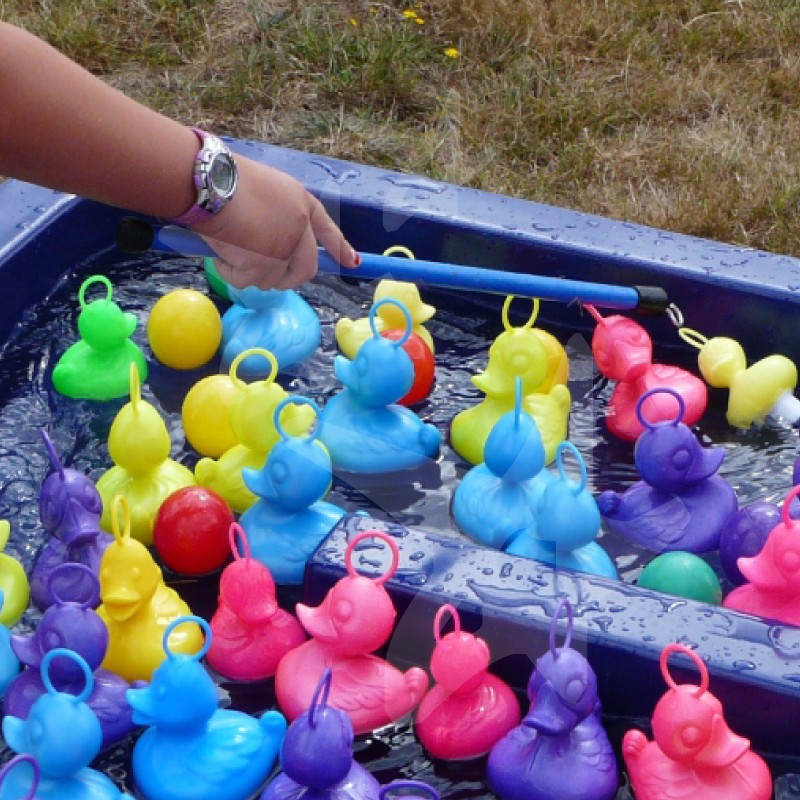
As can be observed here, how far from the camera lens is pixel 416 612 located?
1.57m

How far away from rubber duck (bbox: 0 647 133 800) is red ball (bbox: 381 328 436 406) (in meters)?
0.86

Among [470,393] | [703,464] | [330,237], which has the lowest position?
[470,393]

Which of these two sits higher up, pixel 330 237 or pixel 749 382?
pixel 330 237

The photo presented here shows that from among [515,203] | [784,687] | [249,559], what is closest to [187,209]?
[249,559]

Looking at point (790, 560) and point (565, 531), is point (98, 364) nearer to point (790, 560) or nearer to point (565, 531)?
point (565, 531)

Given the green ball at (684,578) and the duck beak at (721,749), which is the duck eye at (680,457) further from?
the duck beak at (721,749)

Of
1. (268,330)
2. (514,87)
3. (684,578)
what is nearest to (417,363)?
(268,330)

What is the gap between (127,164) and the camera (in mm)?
1224

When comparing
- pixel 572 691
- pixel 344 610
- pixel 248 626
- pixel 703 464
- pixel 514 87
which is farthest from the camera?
pixel 514 87

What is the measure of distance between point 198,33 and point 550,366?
71.6 inches

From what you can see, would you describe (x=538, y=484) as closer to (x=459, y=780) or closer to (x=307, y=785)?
(x=459, y=780)

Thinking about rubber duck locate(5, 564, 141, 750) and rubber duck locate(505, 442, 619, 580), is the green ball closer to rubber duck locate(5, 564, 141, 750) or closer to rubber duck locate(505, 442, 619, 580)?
rubber duck locate(505, 442, 619, 580)

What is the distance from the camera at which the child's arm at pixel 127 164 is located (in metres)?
1.12

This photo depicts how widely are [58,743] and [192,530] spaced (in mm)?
455
